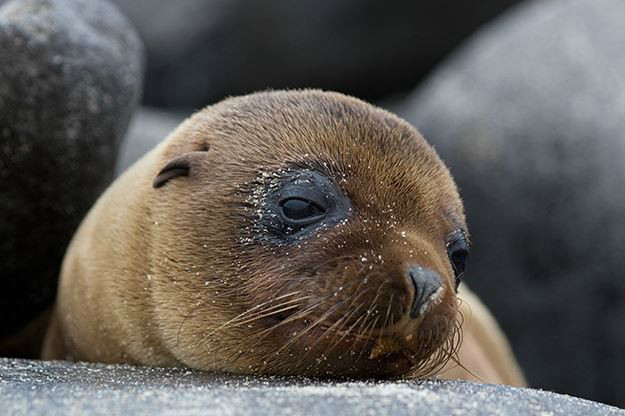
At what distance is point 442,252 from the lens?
14.6 ft

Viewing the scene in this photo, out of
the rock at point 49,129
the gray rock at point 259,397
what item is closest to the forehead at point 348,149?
the gray rock at point 259,397

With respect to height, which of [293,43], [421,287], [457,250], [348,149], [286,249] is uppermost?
[348,149]

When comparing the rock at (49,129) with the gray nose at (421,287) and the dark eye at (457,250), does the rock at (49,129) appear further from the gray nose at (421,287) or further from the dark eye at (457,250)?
the gray nose at (421,287)

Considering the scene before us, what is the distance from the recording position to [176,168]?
4816 mm

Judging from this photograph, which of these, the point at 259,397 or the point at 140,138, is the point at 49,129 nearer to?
the point at 140,138

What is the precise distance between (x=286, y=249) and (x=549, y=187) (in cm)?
500

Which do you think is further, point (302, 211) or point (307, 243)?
point (302, 211)

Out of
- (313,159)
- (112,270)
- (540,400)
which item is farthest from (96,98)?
(540,400)

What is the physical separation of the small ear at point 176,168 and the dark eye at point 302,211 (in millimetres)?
628

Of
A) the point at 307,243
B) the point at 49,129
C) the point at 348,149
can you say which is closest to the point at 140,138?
the point at 49,129

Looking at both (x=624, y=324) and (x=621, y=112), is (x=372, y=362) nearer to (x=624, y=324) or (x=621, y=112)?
(x=624, y=324)

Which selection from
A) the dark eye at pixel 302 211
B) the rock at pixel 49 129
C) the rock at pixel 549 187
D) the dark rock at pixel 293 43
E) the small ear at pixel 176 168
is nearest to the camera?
the dark eye at pixel 302 211

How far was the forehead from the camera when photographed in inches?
174

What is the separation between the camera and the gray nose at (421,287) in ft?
13.1
